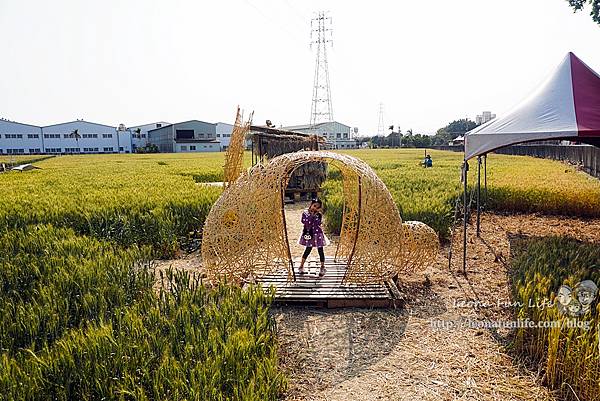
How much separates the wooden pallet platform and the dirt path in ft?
0.42

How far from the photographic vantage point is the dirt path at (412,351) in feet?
12.3

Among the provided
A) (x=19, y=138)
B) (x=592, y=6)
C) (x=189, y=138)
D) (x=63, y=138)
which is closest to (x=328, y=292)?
(x=592, y=6)

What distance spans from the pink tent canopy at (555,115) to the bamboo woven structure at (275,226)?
8.02 feet

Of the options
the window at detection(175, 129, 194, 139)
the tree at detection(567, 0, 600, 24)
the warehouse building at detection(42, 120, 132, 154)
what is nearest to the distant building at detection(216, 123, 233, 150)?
the window at detection(175, 129, 194, 139)

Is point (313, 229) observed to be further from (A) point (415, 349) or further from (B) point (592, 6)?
(B) point (592, 6)

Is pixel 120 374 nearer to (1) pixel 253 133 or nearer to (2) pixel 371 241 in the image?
(2) pixel 371 241

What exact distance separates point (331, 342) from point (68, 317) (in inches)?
102

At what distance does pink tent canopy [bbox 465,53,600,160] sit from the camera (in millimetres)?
6305

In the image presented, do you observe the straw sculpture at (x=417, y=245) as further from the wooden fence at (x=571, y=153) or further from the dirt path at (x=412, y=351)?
the wooden fence at (x=571, y=153)

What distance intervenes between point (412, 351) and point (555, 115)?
4.56 m

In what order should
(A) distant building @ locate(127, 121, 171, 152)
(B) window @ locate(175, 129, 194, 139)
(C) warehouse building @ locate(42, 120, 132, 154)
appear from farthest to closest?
(A) distant building @ locate(127, 121, 171, 152) → (C) warehouse building @ locate(42, 120, 132, 154) → (B) window @ locate(175, 129, 194, 139)

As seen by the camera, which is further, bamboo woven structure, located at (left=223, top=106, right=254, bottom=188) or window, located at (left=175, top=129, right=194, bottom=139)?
window, located at (left=175, top=129, right=194, bottom=139)

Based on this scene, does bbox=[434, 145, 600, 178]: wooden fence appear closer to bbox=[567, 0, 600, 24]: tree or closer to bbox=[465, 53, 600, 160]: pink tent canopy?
bbox=[567, 0, 600, 24]: tree

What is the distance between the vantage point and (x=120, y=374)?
3.08 metres
